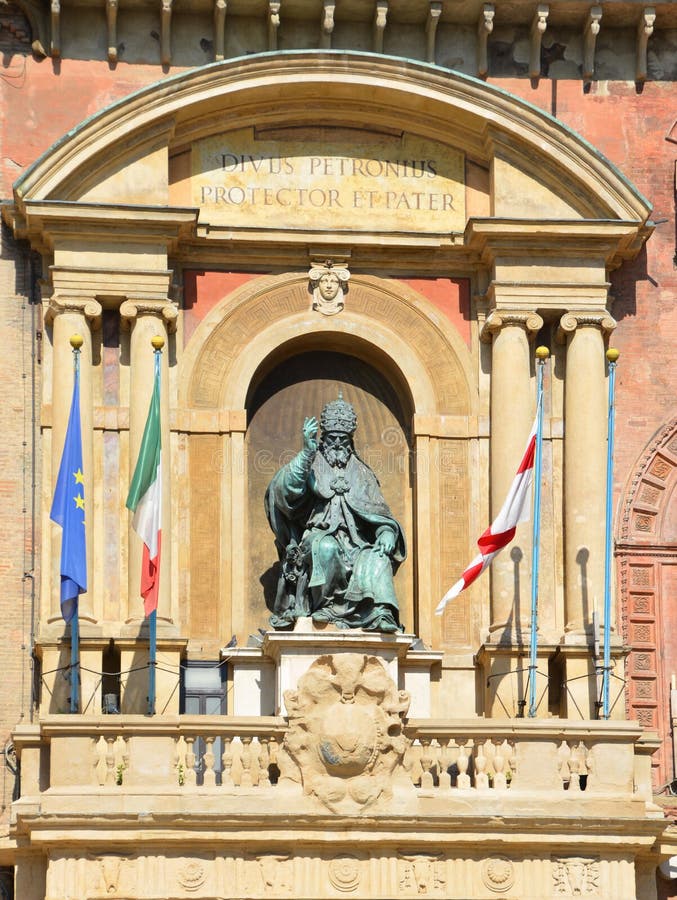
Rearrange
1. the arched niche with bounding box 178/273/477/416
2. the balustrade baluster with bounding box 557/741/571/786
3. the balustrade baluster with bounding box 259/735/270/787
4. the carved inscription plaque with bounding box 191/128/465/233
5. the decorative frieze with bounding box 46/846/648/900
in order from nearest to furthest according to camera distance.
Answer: the decorative frieze with bounding box 46/846/648/900, the balustrade baluster with bounding box 259/735/270/787, the balustrade baluster with bounding box 557/741/571/786, the arched niche with bounding box 178/273/477/416, the carved inscription plaque with bounding box 191/128/465/233

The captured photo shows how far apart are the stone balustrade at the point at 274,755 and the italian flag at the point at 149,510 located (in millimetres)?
1450

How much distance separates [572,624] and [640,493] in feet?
5.34

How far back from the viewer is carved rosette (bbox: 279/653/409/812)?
856 inches

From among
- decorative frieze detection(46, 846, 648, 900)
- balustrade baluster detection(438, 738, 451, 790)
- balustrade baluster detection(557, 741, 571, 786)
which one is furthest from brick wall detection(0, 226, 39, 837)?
balustrade baluster detection(557, 741, 571, 786)

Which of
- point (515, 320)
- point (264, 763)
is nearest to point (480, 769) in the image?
point (264, 763)

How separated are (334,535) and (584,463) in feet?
7.92

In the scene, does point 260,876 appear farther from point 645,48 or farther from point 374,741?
point 645,48

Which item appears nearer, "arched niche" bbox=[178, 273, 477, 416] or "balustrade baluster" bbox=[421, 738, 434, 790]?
"balustrade baluster" bbox=[421, 738, 434, 790]

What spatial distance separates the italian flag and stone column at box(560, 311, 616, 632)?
12.4 ft

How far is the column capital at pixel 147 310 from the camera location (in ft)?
79.8

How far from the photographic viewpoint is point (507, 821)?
21.6 m

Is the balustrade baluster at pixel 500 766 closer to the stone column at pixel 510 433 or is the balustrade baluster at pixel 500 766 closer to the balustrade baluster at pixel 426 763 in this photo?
the balustrade baluster at pixel 426 763

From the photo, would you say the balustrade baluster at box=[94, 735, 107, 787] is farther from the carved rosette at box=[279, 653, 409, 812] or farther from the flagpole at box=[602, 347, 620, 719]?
the flagpole at box=[602, 347, 620, 719]

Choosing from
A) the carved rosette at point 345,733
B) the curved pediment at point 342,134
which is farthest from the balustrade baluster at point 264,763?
the curved pediment at point 342,134
